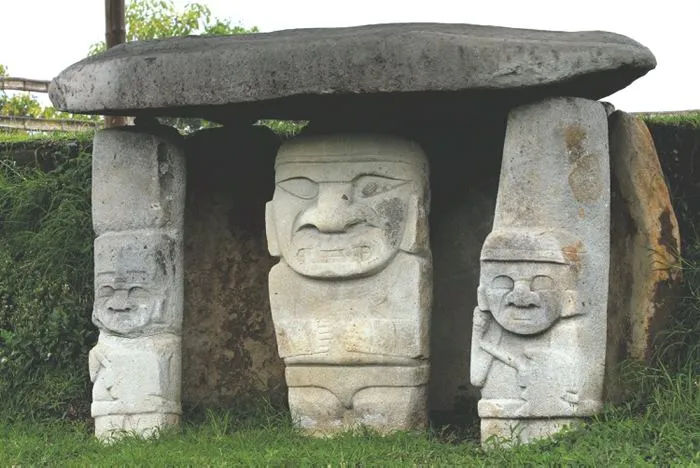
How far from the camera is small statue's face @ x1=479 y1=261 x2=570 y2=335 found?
6.31 m

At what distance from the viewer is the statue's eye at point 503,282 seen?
21.0 feet

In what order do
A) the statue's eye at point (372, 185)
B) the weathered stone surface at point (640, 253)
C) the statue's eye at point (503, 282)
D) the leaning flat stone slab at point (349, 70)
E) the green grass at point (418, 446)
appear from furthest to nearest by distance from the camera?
the statue's eye at point (372, 185)
the weathered stone surface at point (640, 253)
the statue's eye at point (503, 282)
the leaning flat stone slab at point (349, 70)
the green grass at point (418, 446)

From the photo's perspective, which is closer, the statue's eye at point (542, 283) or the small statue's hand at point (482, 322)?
the statue's eye at point (542, 283)

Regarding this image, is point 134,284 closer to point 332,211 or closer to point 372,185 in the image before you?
point 332,211

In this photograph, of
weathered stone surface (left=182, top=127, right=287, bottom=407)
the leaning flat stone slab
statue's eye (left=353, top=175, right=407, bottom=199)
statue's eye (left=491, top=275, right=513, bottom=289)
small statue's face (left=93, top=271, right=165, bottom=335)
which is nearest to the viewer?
the leaning flat stone slab

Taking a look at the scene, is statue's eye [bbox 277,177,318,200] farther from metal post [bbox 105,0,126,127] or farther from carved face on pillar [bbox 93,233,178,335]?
metal post [bbox 105,0,126,127]

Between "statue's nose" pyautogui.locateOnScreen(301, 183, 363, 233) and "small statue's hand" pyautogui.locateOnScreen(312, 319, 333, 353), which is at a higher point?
"statue's nose" pyautogui.locateOnScreen(301, 183, 363, 233)

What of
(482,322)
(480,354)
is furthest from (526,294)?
(480,354)

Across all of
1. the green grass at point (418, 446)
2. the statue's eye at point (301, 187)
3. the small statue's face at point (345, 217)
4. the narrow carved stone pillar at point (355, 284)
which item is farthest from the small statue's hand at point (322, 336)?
the statue's eye at point (301, 187)

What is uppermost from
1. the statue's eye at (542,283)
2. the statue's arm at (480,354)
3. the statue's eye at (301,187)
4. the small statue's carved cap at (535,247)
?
the statue's eye at (301,187)

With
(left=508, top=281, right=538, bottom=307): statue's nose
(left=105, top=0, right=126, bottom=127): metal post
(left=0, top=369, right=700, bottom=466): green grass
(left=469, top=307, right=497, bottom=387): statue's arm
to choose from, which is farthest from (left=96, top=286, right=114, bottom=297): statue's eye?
(left=105, top=0, right=126, bottom=127): metal post

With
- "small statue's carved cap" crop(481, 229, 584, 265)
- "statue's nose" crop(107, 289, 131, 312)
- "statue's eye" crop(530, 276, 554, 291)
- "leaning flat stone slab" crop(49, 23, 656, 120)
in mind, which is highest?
"leaning flat stone slab" crop(49, 23, 656, 120)

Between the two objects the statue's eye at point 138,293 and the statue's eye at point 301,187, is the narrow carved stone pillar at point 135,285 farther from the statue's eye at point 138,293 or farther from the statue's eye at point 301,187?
the statue's eye at point 301,187

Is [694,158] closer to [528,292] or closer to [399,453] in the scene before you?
[528,292]
